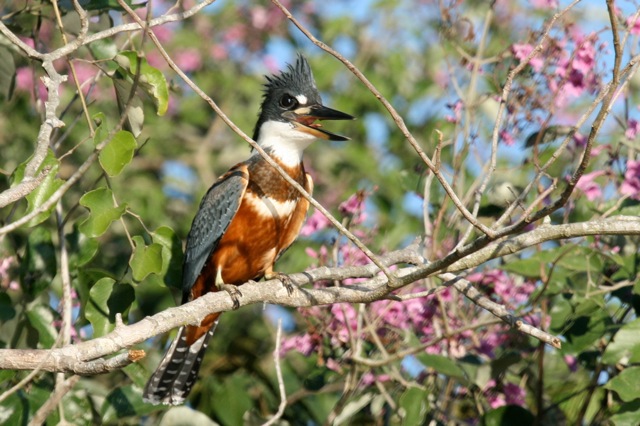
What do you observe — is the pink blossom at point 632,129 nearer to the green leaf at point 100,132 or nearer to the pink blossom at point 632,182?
the pink blossom at point 632,182

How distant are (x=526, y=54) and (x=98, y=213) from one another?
1.53 meters

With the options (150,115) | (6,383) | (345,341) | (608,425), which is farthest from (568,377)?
(150,115)

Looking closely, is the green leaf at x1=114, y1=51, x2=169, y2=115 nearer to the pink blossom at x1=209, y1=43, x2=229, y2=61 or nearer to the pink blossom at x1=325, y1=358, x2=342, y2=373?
the pink blossom at x1=325, y1=358, x2=342, y2=373

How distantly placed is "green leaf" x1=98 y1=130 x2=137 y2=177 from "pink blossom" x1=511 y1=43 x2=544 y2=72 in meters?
1.41

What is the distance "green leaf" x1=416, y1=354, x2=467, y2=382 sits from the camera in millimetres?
3123

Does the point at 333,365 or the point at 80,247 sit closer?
the point at 80,247

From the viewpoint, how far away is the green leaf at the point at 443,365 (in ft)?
10.2

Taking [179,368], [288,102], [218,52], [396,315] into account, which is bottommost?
[179,368]

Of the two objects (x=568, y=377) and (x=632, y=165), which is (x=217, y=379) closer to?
(x=568, y=377)

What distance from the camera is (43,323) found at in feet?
10.1

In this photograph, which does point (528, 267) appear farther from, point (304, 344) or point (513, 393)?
point (304, 344)

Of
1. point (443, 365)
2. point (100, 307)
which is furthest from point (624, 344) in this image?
point (100, 307)

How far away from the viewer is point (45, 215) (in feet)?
8.75

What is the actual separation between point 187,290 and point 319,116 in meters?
0.89
